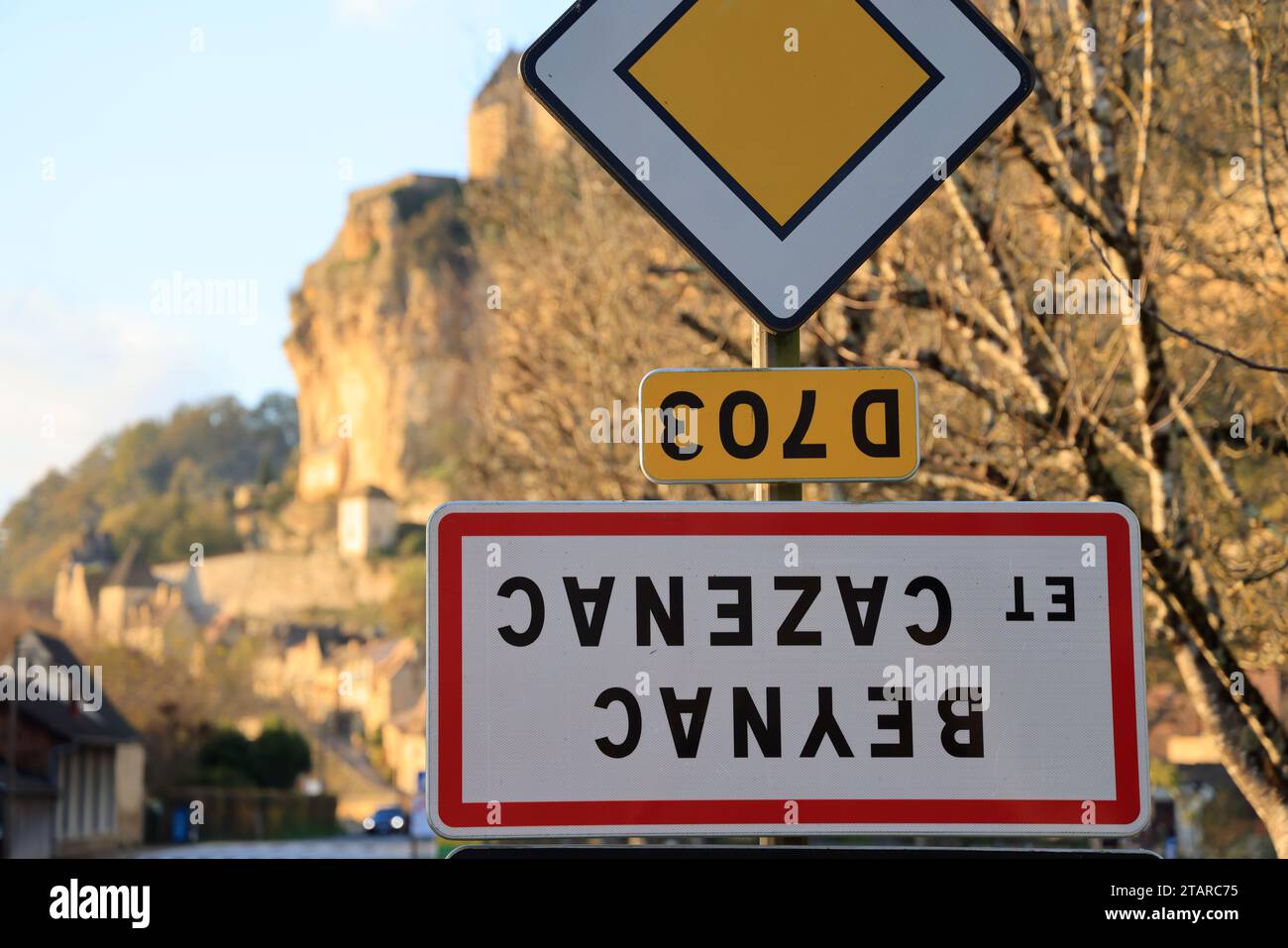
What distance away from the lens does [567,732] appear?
7.73 ft

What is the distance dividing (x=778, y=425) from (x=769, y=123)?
0.51 m

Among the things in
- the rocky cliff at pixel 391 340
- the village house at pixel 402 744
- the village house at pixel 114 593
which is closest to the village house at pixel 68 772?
the village house at pixel 402 744

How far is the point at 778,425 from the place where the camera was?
2.50 meters

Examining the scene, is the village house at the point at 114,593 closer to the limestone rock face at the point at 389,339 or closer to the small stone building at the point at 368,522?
the small stone building at the point at 368,522

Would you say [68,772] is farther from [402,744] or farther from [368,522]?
[368,522]

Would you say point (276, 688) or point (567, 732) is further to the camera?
point (276, 688)

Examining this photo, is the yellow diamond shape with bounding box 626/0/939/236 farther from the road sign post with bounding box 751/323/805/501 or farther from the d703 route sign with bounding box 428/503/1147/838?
the d703 route sign with bounding box 428/503/1147/838

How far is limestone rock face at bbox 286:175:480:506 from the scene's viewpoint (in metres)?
149

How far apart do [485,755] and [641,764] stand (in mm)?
238

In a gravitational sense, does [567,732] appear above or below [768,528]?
below

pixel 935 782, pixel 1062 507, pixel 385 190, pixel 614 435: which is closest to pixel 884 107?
pixel 1062 507

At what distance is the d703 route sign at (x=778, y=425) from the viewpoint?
2.48 m

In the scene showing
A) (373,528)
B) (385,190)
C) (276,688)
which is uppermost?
(385,190)

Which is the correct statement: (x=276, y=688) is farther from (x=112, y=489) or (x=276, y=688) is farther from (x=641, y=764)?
(x=641, y=764)
